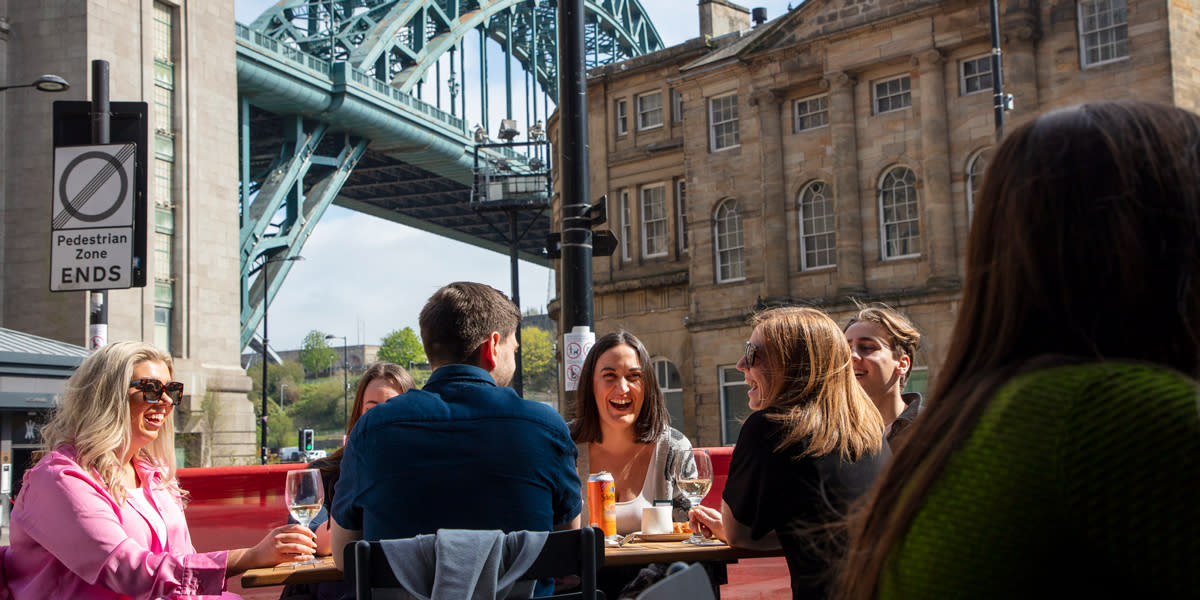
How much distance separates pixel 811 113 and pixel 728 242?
4140mm

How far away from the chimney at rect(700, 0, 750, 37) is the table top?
33384 mm

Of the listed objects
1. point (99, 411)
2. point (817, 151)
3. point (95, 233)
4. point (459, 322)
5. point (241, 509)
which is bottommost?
point (241, 509)

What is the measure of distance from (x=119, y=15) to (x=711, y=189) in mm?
20401

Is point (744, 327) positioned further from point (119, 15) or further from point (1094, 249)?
point (1094, 249)

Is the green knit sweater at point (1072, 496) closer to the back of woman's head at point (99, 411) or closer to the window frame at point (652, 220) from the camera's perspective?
the back of woman's head at point (99, 411)

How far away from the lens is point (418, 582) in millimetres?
3150

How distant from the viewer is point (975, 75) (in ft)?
85.1

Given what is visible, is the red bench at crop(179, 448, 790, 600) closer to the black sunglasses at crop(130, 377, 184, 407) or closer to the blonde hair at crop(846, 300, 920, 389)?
the blonde hair at crop(846, 300, 920, 389)

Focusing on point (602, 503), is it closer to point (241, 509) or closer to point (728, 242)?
point (241, 509)

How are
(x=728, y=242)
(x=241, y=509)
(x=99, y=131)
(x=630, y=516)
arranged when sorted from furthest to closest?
(x=728, y=242)
(x=241, y=509)
(x=99, y=131)
(x=630, y=516)

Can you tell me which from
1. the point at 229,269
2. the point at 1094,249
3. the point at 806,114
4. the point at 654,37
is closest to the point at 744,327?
the point at 806,114

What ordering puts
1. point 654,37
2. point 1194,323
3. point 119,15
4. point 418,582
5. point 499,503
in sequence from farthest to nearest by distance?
1. point 654,37
2. point 119,15
3. point 499,503
4. point 418,582
5. point 1194,323

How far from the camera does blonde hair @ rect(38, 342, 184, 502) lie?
3.84 meters

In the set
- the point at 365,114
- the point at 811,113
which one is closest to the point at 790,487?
the point at 811,113
